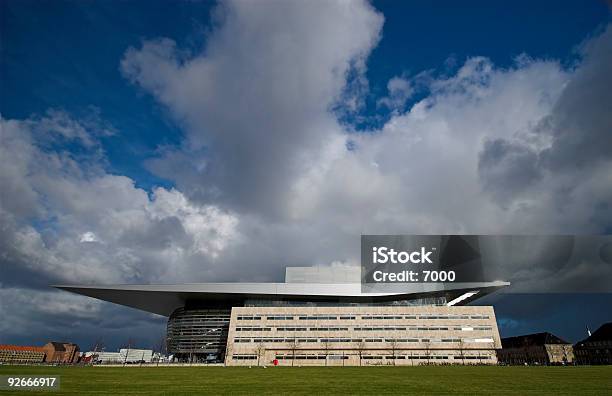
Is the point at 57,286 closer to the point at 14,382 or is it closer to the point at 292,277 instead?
the point at 292,277

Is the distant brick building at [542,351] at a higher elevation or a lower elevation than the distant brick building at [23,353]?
higher

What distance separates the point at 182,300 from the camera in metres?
78.6

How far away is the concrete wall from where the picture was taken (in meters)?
61.7

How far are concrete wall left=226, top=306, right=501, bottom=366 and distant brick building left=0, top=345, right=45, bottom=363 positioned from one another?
92635 mm

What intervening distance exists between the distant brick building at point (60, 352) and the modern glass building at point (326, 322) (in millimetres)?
67911

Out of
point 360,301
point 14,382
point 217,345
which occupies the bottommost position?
point 14,382

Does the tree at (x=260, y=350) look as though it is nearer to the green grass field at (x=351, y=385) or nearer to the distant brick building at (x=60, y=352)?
the green grass field at (x=351, y=385)

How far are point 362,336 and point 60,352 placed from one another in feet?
384

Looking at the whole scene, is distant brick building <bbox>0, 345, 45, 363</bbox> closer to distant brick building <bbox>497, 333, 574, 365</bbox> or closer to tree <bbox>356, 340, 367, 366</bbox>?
tree <bbox>356, 340, 367, 366</bbox>

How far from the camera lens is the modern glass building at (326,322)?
62.1 meters

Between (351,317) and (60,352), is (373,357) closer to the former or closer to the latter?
(351,317)

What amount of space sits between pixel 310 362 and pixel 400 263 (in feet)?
82.5

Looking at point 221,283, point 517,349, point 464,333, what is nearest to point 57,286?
point 221,283

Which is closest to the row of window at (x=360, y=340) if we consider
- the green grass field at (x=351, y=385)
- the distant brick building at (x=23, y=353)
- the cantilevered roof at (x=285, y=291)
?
the cantilevered roof at (x=285, y=291)
